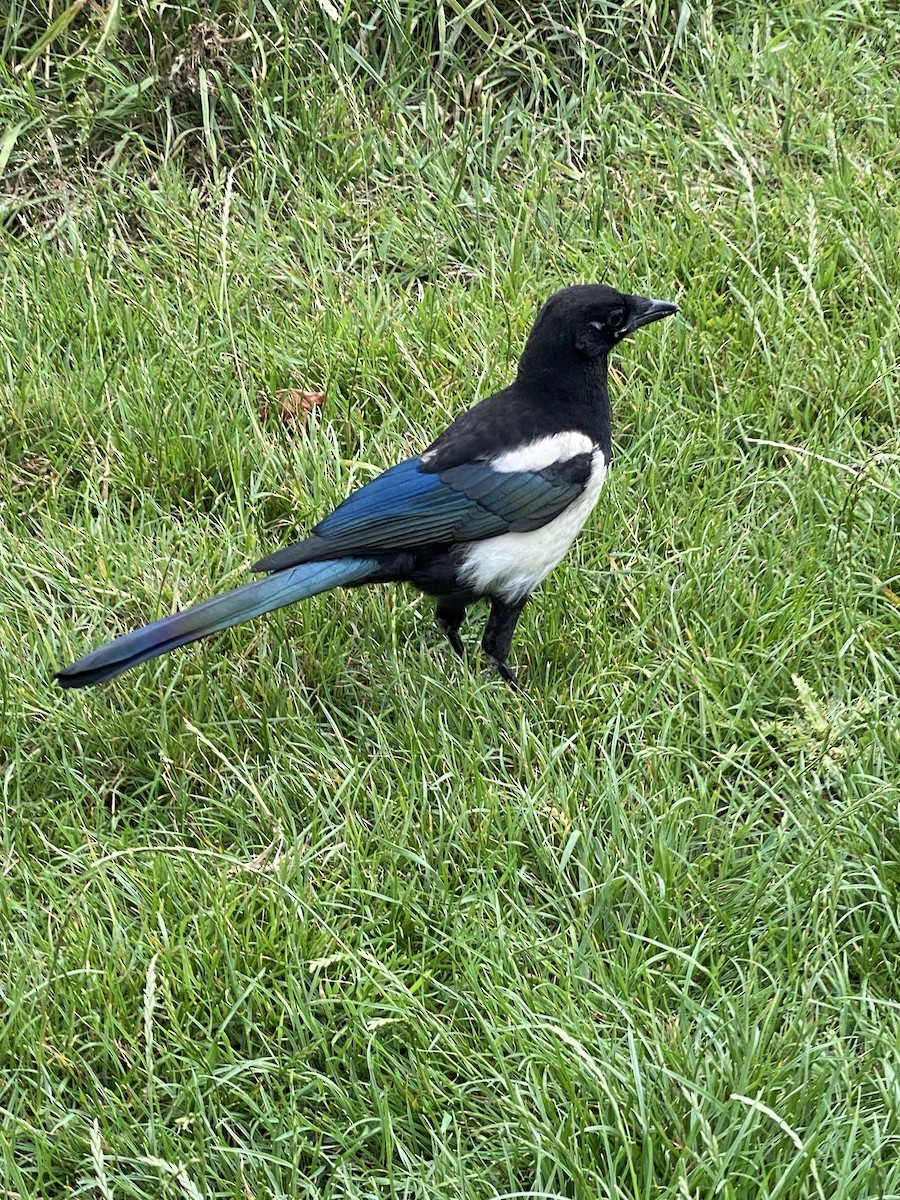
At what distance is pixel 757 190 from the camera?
446 cm

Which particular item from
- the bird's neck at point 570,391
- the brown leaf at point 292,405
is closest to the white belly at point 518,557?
the bird's neck at point 570,391

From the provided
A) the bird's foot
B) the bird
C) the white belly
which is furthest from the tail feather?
the bird's foot

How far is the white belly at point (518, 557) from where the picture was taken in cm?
329

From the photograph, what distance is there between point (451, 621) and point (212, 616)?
0.65 meters

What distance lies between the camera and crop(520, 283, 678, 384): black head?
11.0ft

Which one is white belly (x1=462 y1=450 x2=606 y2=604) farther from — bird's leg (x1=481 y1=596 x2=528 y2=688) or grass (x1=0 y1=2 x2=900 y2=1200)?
grass (x1=0 y1=2 x2=900 y2=1200)

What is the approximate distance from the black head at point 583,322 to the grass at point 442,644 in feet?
1.49

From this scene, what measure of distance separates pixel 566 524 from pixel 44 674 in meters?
1.17

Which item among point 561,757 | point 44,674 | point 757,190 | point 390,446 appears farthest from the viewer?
point 757,190

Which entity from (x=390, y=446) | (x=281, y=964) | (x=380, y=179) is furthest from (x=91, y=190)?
(x=281, y=964)

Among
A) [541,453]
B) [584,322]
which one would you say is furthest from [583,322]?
[541,453]

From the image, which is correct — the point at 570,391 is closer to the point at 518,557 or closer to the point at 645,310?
the point at 645,310

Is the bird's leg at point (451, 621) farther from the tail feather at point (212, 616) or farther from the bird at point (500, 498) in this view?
the tail feather at point (212, 616)

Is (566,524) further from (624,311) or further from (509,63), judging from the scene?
(509,63)
